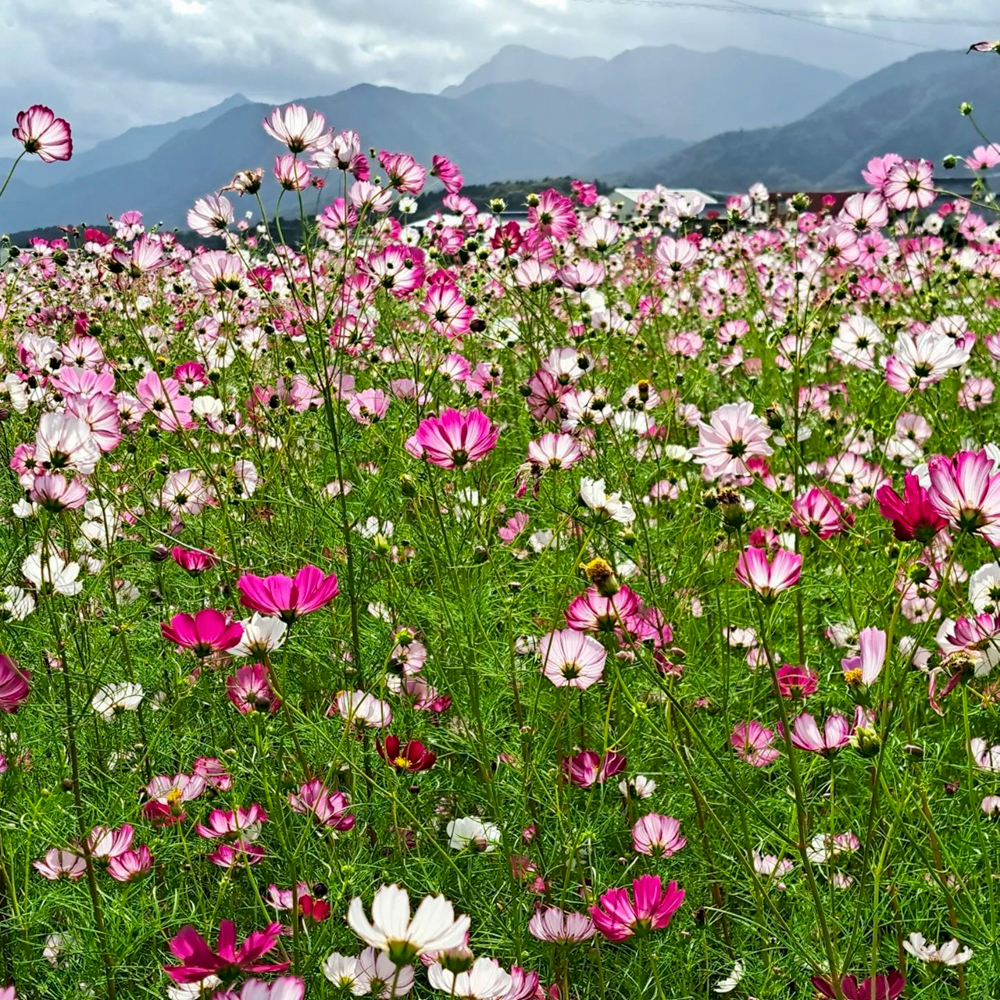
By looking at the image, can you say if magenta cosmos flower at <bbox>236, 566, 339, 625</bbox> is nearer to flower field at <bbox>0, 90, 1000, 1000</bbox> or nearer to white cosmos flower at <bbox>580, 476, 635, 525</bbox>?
flower field at <bbox>0, 90, 1000, 1000</bbox>

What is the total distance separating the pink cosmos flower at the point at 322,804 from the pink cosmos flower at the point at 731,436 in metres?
0.53

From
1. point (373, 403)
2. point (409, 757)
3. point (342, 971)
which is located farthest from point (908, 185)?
point (342, 971)

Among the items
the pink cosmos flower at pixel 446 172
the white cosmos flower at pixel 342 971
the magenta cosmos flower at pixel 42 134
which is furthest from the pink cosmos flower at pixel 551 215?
the white cosmos flower at pixel 342 971

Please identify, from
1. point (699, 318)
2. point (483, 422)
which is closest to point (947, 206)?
point (699, 318)

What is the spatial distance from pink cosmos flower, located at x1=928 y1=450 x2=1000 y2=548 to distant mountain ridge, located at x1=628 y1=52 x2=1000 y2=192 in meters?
120

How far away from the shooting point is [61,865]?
980mm

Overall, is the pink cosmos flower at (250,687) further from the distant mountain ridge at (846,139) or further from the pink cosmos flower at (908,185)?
the distant mountain ridge at (846,139)

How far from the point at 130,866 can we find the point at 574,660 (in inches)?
19.8

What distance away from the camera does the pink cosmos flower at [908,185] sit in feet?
6.63

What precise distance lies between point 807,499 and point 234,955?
0.79 metres

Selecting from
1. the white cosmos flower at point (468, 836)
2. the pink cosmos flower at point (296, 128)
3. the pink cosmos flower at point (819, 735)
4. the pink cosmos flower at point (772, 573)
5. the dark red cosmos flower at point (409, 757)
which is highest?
the pink cosmos flower at point (296, 128)

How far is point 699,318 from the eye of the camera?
3373 millimetres

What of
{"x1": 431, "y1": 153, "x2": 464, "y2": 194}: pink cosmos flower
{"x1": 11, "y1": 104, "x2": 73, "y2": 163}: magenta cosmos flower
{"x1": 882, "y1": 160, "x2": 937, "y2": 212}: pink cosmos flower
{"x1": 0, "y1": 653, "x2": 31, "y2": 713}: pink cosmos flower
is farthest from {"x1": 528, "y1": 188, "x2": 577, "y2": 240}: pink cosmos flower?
{"x1": 0, "y1": 653, "x2": 31, "y2": 713}: pink cosmos flower

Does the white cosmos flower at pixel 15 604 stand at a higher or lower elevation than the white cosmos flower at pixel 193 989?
higher
